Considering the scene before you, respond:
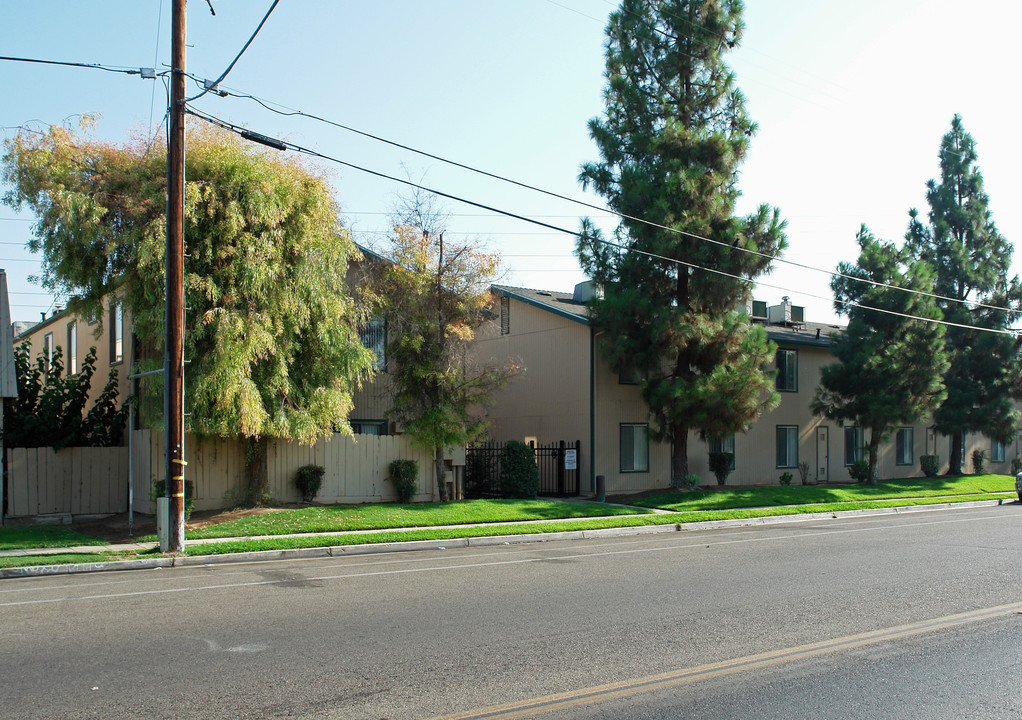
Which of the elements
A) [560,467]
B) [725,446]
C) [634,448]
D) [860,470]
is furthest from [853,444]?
[560,467]

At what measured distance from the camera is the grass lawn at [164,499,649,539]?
15.9 metres

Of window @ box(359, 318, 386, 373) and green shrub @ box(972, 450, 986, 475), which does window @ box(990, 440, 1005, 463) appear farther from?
window @ box(359, 318, 386, 373)

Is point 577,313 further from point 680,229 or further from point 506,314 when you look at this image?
point 680,229

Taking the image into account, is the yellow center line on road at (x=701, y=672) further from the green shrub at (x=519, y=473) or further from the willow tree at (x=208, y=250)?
the green shrub at (x=519, y=473)

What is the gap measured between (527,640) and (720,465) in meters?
21.8

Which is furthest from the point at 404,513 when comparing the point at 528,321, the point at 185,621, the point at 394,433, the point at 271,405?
the point at 528,321

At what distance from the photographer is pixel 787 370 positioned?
31797 millimetres

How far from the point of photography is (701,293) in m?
23.8

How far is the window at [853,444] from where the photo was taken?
33.7 meters

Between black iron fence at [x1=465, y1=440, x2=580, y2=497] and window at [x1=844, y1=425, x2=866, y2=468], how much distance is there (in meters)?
14.2

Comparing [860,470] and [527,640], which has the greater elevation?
[527,640]

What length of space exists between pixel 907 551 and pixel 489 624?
8408mm

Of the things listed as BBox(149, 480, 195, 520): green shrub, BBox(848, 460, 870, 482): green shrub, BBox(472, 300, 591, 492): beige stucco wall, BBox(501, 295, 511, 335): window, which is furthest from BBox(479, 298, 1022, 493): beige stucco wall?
BBox(149, 480, 195, 520): green shrub

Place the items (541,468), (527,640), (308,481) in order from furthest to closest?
(541,468) → (308,481) → (527,640)
